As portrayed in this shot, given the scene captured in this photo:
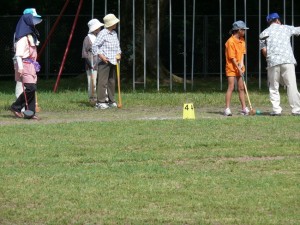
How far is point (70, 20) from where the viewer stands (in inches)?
1350

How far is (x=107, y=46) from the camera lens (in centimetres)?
2127

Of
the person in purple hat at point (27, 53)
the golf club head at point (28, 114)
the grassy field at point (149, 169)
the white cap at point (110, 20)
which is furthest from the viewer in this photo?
the white cap at point (110, 20)

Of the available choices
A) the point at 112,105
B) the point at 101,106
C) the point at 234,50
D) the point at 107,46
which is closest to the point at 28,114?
the point at 101,106

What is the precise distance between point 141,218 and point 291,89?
32.5 feet

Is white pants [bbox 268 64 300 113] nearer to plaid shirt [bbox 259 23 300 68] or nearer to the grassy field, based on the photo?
plaid shirt [bbox 259 23 300 68]

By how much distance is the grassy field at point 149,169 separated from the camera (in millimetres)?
10305

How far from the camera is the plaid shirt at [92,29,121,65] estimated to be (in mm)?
21219

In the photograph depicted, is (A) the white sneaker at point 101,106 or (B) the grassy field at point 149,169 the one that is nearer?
(B) the grassy field at point 149,169

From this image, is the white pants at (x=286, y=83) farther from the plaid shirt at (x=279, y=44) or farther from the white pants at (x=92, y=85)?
the white pants at (x=92, y=85)

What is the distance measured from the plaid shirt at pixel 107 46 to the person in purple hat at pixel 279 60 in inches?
130

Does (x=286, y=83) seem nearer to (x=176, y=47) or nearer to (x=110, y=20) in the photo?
(x=110, y=20)

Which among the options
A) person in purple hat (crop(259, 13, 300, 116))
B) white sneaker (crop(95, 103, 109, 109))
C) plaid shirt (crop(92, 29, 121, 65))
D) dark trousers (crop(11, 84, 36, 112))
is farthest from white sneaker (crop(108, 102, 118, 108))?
person in purple hat (crop(259, 13, 300, 116))

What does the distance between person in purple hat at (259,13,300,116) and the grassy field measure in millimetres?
648

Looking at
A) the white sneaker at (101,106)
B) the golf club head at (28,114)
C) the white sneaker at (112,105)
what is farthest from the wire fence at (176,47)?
the golf club head at (28,114)
